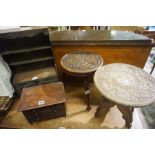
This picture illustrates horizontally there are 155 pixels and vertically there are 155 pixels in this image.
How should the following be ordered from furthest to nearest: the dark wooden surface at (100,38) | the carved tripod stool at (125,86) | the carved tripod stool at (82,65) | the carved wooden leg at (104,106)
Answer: the dark wooden surface at (100,38), the carved wooden leg at (104,106), the carved tripod stool at (82,65), the carved tripod stool at (125,86)

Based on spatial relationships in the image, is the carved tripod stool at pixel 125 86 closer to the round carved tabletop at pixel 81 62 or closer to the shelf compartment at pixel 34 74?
the round carved tabletop at pixel 81 62

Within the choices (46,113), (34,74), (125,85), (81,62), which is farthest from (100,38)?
(46,113)

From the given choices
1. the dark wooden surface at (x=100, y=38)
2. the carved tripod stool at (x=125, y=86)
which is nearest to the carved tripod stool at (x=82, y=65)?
the carved tripod stool at (x=125, y=86)

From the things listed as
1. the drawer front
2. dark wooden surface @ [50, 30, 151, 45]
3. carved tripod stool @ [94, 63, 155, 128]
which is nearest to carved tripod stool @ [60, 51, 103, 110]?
carved tripod stool @ [94, 63, 155, 128]

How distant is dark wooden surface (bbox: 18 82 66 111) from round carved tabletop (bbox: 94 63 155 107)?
572 millimetres

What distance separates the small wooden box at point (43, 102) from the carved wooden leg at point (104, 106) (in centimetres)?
Result: 49

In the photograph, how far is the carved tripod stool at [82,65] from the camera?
1.54 metres

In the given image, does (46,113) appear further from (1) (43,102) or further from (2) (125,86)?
(2) (125,86)

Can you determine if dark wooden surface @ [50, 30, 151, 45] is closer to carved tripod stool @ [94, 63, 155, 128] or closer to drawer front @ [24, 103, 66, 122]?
carved tripod stool @ [94, 63, 155, 128]

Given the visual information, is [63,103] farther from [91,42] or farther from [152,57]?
[152,57]

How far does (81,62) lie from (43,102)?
2.34ft

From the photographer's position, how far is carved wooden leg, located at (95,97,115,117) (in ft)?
5.63

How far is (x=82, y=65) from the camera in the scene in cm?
164

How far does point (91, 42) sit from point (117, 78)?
2.69 feet
